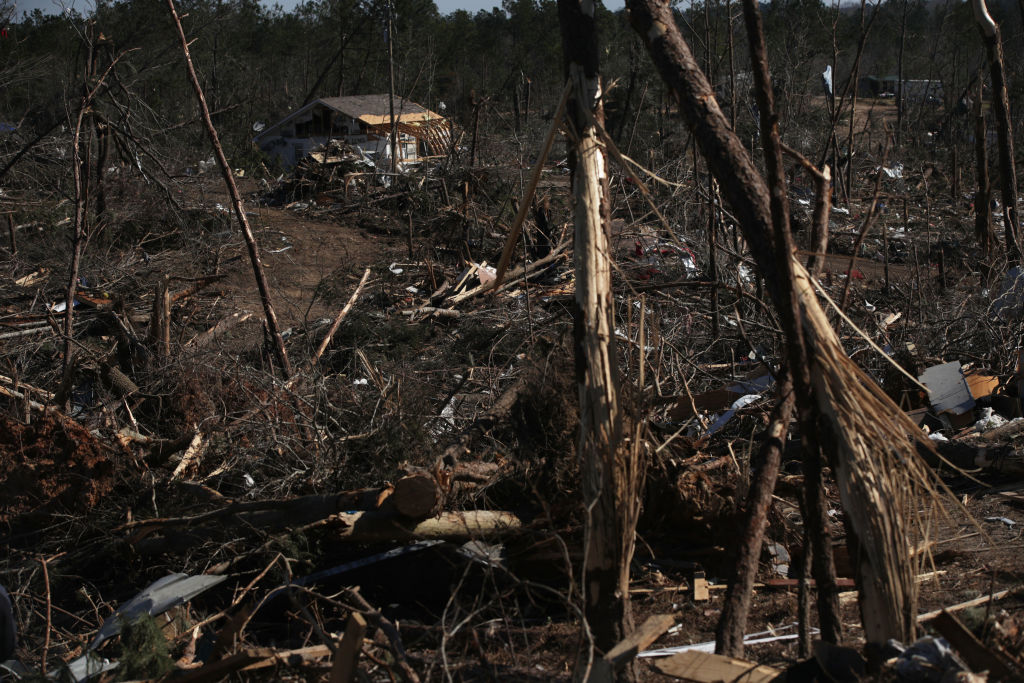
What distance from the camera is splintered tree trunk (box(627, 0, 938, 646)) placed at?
2236 millimetres

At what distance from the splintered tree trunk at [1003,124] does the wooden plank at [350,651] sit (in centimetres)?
674

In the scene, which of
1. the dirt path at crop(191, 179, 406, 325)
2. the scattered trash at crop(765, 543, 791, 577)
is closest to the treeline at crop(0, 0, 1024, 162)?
the dirt path at crop(191, 179, 406, 325)

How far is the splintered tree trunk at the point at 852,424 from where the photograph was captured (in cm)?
224

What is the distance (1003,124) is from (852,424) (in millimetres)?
6403

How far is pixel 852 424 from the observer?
231cm

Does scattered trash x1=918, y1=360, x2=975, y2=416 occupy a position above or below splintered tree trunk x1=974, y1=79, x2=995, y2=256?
below

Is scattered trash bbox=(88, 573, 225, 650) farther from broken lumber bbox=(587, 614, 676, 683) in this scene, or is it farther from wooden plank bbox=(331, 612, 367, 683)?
broken lumber bbox=(587, 614, 676, 683)

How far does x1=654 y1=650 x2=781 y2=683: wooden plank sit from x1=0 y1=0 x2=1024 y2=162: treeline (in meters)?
11.1

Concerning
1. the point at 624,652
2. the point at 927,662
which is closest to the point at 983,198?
the point at 927,662

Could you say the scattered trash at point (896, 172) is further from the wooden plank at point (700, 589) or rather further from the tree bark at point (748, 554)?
the tree bark at point (748, 554)

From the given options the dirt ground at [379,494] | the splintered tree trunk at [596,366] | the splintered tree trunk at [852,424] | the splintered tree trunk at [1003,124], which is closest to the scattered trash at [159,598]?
the dirt ground at [379,494]

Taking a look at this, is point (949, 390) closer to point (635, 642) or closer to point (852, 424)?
point (852, 424)

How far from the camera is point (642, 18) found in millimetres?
2812

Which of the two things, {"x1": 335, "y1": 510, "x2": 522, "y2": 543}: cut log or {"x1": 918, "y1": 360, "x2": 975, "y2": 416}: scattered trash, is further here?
{"x1": 918, "y1": 360, "x2": 975, "y2": 416}: scattered trash
